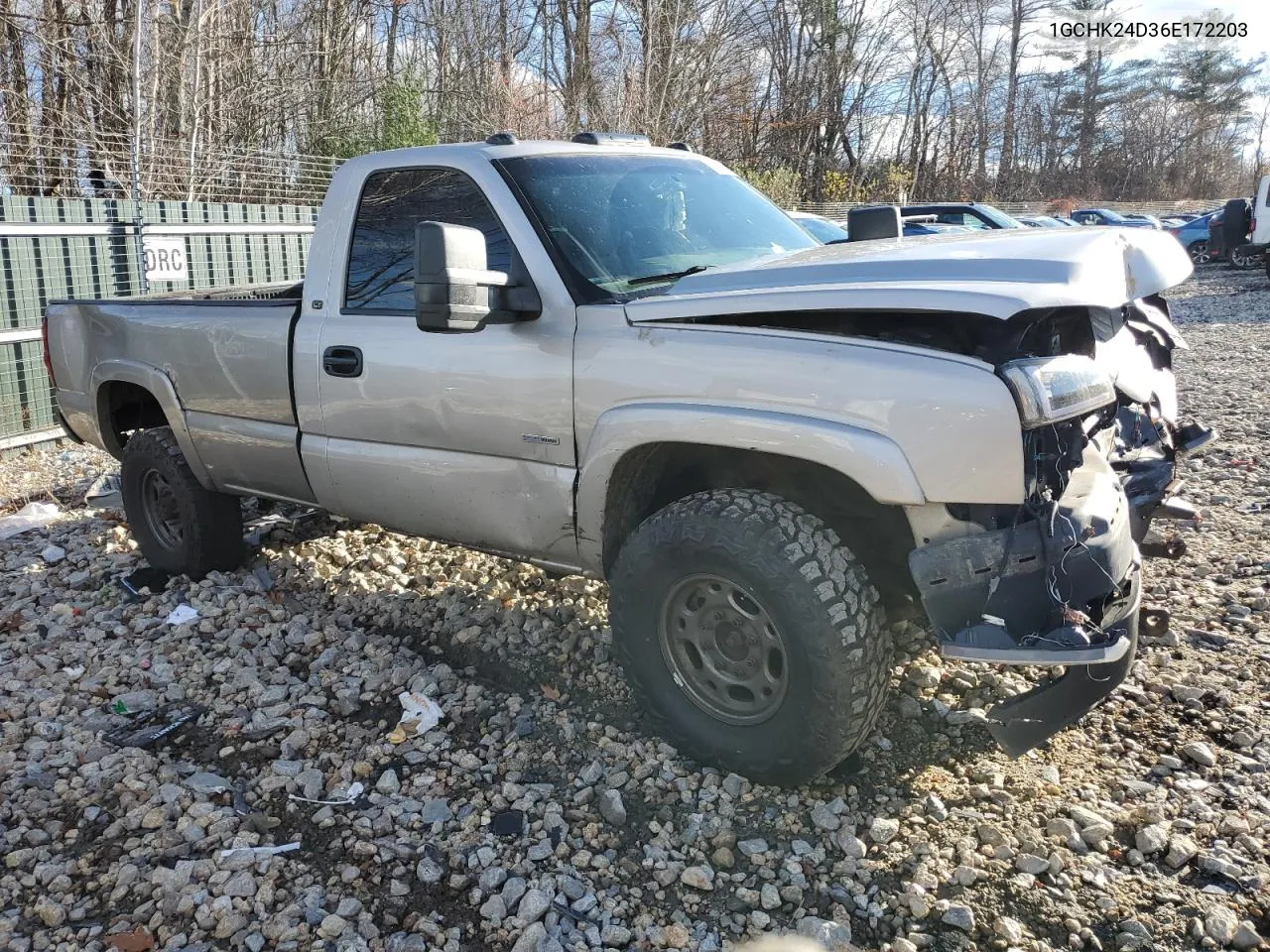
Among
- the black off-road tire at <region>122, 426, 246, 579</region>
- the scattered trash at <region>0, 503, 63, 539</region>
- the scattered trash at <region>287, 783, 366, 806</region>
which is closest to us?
the scattered trash at <region>287, 783, 366, 806</region>

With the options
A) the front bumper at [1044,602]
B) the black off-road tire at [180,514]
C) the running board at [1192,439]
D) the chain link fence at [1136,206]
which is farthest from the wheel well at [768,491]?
the chain link fence at [1136,206]

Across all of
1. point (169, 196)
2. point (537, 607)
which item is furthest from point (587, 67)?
point (537, 607)

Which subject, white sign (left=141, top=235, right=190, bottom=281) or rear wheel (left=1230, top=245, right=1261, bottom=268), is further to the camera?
rear wheel (left=1230, top=245, right=1261, bottom=268)

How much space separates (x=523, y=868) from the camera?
2.94 m

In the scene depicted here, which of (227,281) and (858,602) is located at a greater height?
(227,281)

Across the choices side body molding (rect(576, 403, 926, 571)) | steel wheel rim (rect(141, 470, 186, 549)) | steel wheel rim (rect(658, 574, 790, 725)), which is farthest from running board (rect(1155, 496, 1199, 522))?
steel wheel rim (rect(141, 470, 186, 549))

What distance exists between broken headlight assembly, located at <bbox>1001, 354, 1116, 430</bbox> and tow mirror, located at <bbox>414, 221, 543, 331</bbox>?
5.38ft

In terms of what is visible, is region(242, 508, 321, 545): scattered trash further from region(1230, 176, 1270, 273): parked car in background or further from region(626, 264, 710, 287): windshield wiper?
region(1230, 176, 1270, 273): parked car in background

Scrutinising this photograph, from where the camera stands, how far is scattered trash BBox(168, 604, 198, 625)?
15.9 ft

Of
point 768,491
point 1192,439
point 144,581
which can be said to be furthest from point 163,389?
point 1192,439

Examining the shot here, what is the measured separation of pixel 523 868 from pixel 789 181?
2588cm

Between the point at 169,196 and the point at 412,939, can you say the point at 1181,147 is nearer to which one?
the point at 169,196

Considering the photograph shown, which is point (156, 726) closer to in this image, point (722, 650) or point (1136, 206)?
point (722, 650)

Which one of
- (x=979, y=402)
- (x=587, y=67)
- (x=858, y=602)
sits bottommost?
(x=858, y=602)
